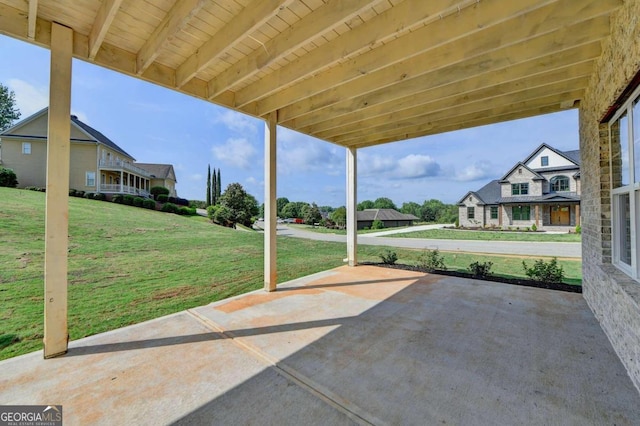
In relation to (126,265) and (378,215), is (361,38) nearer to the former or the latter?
(126,265)

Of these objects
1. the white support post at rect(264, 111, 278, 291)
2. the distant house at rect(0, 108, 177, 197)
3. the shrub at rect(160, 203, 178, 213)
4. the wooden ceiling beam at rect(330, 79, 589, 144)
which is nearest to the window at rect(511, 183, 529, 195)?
the wooden ceiling beam at rect(330, 79, 589, 144)

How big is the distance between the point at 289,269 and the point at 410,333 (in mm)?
4233

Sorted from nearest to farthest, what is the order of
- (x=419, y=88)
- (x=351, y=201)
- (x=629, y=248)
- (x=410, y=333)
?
1. (x=629, y=248)
2. (x=410, y=333)
3. (x=419, y=88)
4. (x=351, y=201)

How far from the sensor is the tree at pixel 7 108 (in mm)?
18062

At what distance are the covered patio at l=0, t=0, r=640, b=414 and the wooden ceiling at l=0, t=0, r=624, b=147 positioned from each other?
16 millimetres

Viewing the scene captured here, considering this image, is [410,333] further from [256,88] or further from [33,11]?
[33,11]

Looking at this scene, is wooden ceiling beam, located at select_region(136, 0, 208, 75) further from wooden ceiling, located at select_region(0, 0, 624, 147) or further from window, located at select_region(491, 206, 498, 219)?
window, located at select_region(491, 206, 498, 219)

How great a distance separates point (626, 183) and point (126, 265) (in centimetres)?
858

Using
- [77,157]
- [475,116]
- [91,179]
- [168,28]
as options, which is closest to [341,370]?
[168,28]

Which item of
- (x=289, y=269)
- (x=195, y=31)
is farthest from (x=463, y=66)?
(x=289, y=269)

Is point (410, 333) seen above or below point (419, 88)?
below

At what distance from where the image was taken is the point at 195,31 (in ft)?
8.39

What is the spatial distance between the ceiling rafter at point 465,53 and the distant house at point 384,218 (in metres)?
19.4

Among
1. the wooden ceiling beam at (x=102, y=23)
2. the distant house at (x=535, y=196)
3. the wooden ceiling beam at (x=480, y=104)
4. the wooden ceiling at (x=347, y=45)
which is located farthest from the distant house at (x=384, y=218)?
the wooden ceiling beam at (x=102, y=23)
